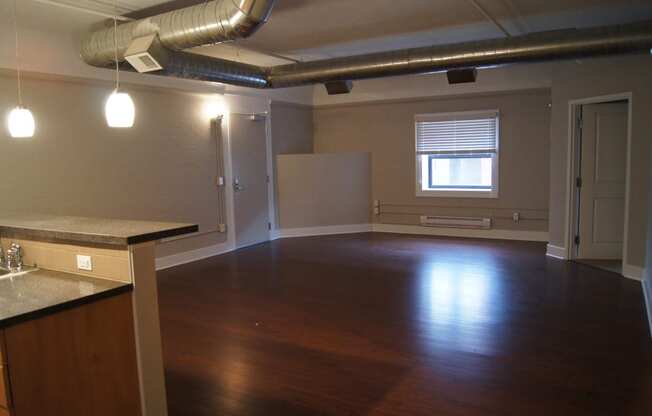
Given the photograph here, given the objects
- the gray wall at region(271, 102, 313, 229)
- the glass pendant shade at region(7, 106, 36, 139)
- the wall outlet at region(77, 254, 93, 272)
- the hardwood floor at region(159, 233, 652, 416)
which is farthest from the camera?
the gray wall at region(271, 102, 313, 229)

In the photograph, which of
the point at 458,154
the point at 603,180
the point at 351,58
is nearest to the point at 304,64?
the point at 351,58

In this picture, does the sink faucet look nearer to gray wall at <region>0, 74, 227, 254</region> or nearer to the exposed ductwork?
the exposed ductwork

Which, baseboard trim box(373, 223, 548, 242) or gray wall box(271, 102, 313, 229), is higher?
gray wall box(271, 102, 313, 229)

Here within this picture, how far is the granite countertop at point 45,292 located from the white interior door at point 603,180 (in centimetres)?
550

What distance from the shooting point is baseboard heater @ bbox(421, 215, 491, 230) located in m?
7.60

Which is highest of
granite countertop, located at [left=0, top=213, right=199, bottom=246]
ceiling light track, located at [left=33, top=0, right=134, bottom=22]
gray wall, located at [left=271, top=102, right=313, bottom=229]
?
ceiling light track, located at [left=33, top=0, right=134, bottom=22]

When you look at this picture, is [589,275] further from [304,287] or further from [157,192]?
[157,192]

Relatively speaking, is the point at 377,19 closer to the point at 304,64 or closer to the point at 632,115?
the point at 304,64

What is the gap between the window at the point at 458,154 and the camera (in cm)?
749

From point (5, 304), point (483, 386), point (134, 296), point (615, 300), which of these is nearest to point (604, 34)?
point (615, 300)

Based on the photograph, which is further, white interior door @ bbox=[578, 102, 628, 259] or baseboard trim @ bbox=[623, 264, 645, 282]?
white interior door @ bbox=[578, 102, 628, 259]

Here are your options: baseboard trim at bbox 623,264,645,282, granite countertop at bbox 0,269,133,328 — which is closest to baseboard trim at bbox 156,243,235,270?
granite countertop at bbox 0,269,133,328

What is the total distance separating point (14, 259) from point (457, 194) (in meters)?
6.51

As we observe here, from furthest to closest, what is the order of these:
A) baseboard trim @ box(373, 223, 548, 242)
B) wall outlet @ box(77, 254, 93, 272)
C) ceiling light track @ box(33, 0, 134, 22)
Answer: baseboard trim @ box(373, 223, 548, 242) < ceiling light track @ box(33, 0, 134, 22) < wall outlet @ box(77, 254, 93, 272)
